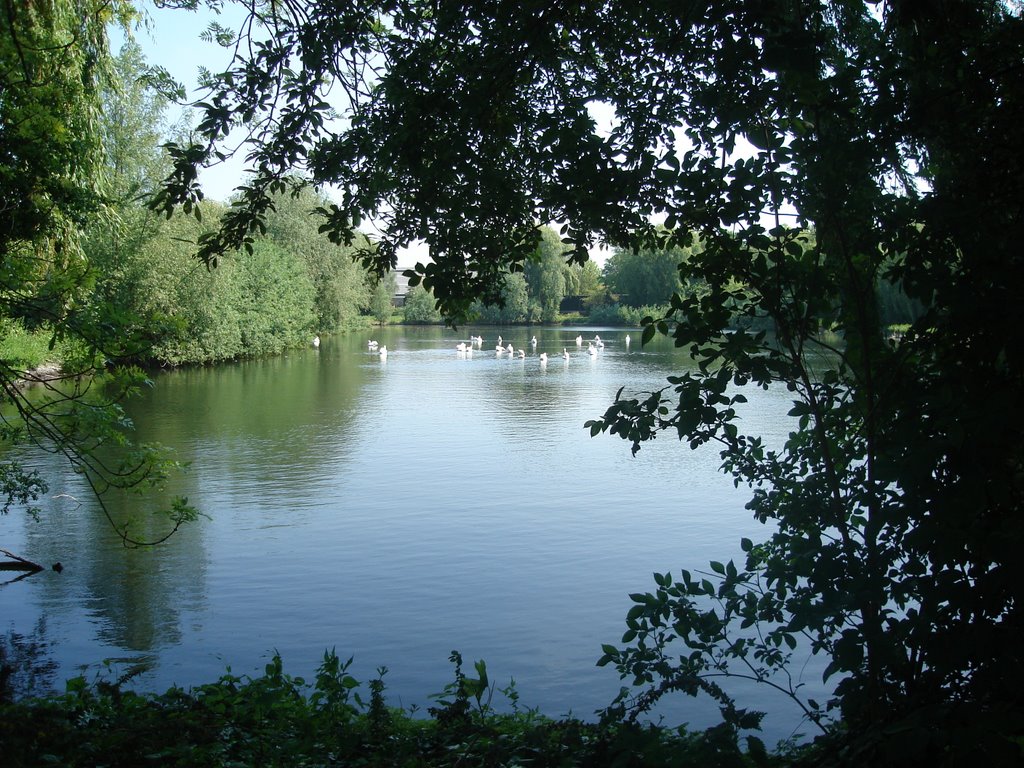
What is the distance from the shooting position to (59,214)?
718 cm

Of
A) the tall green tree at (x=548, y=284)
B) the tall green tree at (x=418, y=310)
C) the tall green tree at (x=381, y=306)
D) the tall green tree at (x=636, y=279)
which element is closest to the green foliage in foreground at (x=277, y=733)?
the tall green tree at (x=636, y=279)

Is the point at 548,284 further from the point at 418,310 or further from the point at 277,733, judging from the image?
the point at 277,733

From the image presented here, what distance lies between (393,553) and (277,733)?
5.24 m

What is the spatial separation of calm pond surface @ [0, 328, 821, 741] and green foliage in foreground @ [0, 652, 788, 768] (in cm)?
132

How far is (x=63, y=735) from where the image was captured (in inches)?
159

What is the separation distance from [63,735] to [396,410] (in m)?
16.7

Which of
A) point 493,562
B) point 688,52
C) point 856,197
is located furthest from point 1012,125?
point 493,562

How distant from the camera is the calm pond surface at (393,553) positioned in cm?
658

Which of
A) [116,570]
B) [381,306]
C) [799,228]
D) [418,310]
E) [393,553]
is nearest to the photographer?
[799,228]

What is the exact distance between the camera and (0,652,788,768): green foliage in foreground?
3766 mm

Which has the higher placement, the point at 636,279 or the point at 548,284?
the point at 548,284

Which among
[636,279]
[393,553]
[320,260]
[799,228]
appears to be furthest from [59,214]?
[636,279]

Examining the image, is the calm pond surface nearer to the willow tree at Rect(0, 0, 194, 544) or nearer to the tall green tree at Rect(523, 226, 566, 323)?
the willow tree at Rect(0, 0, 194, 544)

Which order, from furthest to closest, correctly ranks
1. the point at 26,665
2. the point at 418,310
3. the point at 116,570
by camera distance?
1. the point at 418,310
2. the point at 116,570
3. the point at 26,665
